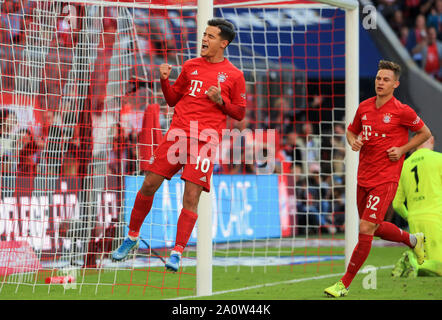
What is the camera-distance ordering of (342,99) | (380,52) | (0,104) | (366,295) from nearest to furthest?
1. (366,295)
2. (0,104)
3. (380,52)
4. (342,99)

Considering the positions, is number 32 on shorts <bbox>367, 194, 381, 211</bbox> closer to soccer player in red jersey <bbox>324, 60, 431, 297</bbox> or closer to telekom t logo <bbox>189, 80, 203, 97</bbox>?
soccer player in red jersey <bbox>324, 60, 431, 297</bbox>

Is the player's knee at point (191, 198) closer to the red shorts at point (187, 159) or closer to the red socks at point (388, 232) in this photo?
the red shorts at point (187, 159)

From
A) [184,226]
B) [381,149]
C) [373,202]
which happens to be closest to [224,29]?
[184,226]

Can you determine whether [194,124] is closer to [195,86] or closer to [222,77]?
[195,86]

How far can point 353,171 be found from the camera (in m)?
10.0

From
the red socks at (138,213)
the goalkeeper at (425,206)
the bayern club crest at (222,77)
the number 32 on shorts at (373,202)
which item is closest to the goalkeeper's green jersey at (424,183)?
the goalkeeper at (425,206)

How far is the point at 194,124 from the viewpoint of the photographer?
6.67 m

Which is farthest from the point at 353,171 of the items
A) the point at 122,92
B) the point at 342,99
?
the point at 342,99

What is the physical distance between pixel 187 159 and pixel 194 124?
0.30m

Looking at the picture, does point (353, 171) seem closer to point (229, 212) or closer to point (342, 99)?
point (229, 212)

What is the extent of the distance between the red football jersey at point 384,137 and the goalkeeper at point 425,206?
2.43 meters

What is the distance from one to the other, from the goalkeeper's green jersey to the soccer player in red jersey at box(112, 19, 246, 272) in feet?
13.1

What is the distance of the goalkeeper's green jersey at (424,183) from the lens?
10.0m

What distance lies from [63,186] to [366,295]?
4734 mm
